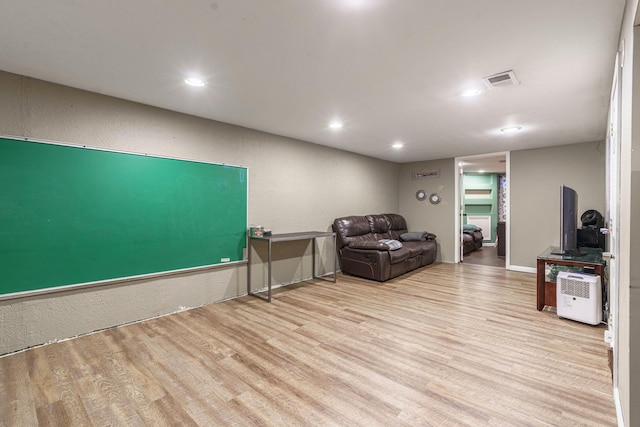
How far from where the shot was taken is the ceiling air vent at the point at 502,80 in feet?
7.83

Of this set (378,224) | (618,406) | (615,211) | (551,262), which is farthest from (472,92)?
(378,224)

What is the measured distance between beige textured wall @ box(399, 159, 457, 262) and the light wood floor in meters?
3.04

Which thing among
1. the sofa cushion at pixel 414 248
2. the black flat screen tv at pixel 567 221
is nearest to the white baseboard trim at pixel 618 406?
the black flat screen tv at pixel 567 221

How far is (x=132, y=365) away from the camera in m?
2.21

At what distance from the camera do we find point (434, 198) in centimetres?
657

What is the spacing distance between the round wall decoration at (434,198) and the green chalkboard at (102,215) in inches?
183

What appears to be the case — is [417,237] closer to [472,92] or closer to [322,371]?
[472,92]

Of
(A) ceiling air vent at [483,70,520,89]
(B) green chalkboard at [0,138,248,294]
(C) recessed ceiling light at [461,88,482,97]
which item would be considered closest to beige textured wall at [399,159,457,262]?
(C) recessed ceiling light at [461,88,482,97]

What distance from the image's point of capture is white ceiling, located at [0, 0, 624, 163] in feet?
5.39

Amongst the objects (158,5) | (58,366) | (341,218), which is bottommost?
(58,366)

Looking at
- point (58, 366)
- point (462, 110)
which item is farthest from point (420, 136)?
point (58, 366)

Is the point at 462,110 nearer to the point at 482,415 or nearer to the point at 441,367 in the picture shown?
the point at 441,367

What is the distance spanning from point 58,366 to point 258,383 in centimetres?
158

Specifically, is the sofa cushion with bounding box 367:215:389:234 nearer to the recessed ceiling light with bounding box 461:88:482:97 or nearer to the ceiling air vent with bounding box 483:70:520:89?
the recessed ceiling light with bounding box 461:88:482:97
